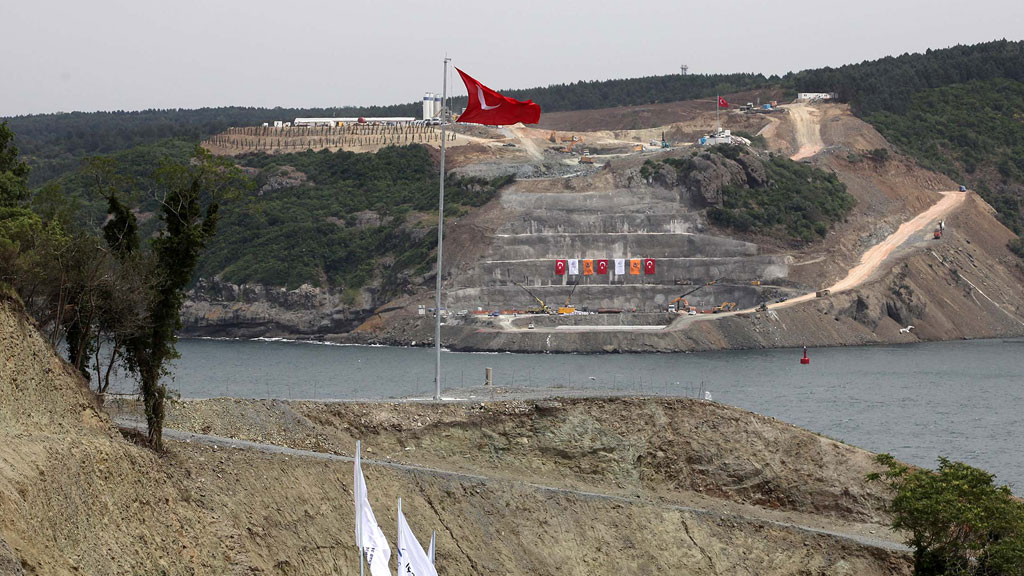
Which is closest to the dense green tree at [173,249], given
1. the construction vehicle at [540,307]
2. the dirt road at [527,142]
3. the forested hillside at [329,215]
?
the construction vehicle at [540,307]

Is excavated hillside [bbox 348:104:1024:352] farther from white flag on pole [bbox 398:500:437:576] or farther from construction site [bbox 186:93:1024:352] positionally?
white flag on pole [bbox 398:500:437:576]

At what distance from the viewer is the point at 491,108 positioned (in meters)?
40.9

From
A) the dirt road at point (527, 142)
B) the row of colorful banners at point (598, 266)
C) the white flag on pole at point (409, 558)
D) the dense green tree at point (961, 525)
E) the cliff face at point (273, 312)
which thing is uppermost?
the dirt road at point (527, 142)

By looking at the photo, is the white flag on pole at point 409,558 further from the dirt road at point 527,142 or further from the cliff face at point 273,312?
the dirt road at point 527,142

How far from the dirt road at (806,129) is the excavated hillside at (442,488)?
438ft

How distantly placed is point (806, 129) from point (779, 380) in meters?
96.2

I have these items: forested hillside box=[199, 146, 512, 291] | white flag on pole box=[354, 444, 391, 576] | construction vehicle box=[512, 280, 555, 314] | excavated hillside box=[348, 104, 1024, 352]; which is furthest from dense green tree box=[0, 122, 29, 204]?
forested hillside box=[199, 146, 512, 291]

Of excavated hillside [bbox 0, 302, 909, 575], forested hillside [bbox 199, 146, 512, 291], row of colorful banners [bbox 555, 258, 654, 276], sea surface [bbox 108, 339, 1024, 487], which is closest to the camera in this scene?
excavated hillside [bbox 0, 302, 909, 575]

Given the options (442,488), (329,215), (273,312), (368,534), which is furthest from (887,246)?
(368,534)

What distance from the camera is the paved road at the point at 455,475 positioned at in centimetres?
3369

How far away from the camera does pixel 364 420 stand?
39.6 meters

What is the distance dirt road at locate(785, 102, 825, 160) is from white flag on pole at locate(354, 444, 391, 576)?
509 ft

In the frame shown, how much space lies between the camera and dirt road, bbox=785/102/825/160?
175 meters

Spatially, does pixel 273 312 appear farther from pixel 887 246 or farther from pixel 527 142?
pixel 887 246
